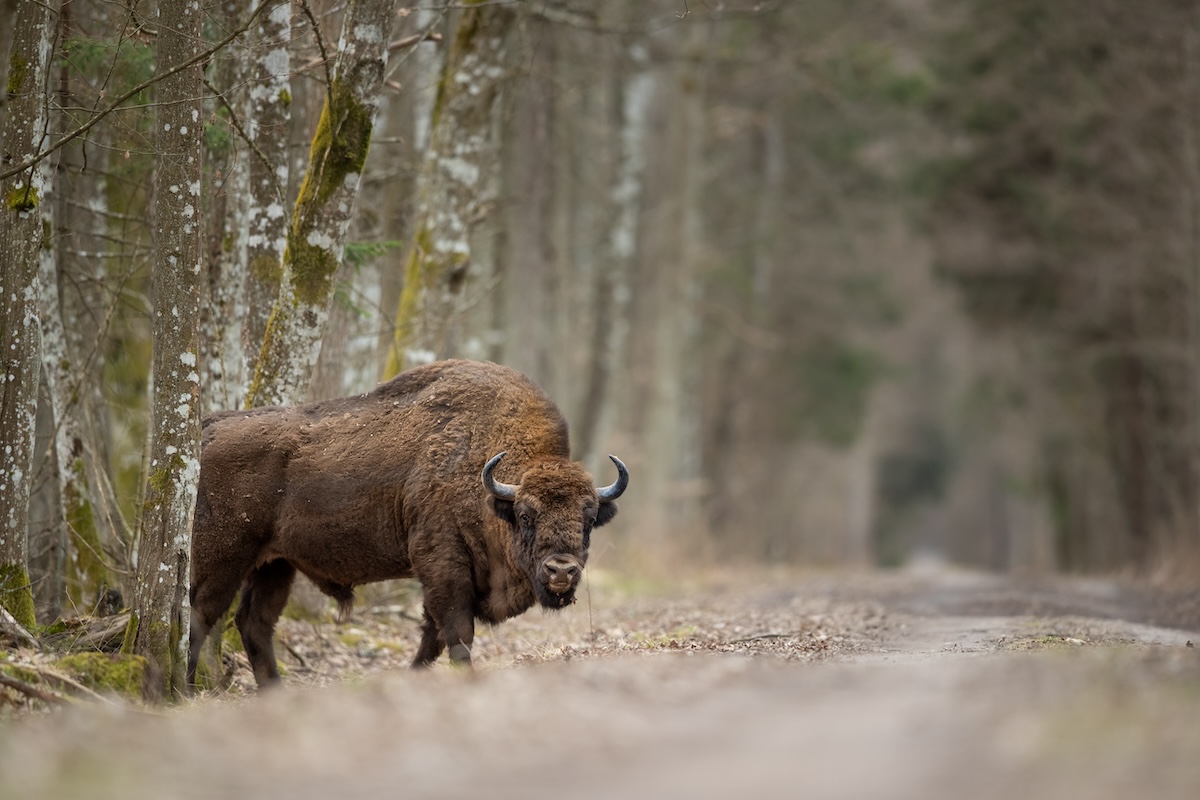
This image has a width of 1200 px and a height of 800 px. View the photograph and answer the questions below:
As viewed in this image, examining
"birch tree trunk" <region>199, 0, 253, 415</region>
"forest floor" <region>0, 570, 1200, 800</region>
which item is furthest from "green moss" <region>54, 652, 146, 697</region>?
"birch tree trunk" <region>199, 0, 253, 415</region>

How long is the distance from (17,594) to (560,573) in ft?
12.0

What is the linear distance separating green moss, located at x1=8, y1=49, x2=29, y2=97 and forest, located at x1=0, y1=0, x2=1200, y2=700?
1.1 inches

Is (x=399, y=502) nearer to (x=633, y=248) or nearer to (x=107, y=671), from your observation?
(x=107, y=671)

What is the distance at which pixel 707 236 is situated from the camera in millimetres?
35125

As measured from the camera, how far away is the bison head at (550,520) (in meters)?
9.21

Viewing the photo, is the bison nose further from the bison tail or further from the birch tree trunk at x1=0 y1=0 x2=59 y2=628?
the birch tree trunk at x1=0 y1=0 x2=59 y2=628

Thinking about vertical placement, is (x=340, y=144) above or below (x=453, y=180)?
below

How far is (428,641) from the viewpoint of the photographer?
32.9 feet

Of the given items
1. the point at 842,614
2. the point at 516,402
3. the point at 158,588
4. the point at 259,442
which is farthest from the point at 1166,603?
the point at 158,588

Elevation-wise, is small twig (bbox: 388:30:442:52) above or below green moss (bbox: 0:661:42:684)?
above

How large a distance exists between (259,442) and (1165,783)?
712 cm

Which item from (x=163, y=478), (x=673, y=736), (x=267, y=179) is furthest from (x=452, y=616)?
(x=673, y=736)

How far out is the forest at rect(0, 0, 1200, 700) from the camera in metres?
9.30

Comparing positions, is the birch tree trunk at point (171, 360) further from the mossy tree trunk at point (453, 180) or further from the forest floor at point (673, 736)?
the mossy tree trunk at point (453, 180)
